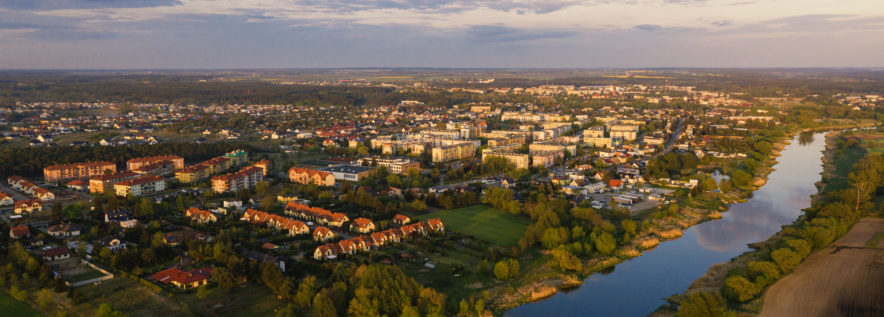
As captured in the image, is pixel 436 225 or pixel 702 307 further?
pixel 436 225

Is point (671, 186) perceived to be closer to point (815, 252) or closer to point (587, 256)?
point (815, 252)

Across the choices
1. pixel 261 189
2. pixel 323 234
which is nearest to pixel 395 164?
pixel 261 189

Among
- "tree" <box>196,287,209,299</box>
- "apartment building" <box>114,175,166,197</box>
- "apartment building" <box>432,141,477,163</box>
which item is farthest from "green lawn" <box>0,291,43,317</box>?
"apartment building" <box>432,141,477,163</box>

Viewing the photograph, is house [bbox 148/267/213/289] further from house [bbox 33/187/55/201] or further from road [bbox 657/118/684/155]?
road [bbox 657/118/684/155]

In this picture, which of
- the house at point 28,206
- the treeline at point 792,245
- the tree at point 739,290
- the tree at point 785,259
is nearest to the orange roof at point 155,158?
the house at point 28,206

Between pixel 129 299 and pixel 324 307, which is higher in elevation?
pixel 324 307

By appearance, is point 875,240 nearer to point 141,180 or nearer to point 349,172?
point 349,172

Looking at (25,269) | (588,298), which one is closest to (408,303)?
(588,298)

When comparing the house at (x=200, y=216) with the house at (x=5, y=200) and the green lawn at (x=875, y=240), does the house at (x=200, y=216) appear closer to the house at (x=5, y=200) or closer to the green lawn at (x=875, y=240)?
the house at (x=5, y=200)
